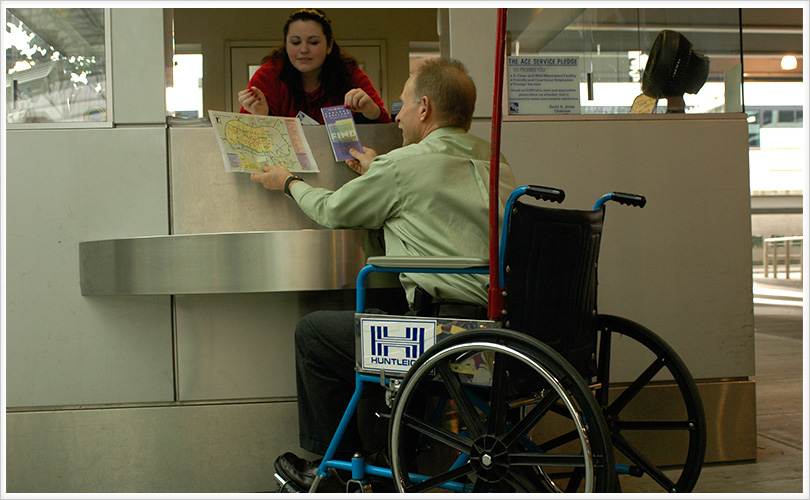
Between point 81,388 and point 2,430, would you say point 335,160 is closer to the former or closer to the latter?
point 81,388

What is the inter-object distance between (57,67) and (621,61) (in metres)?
1.88

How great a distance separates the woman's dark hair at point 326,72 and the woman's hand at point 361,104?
420 mm

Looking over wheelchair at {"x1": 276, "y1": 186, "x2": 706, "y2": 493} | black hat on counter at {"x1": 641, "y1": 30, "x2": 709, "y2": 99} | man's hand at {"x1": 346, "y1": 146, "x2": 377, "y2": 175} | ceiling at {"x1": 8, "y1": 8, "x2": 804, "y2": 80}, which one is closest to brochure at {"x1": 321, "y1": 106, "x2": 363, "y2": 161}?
man's hand at {"x1": 346, "y1": 146, "x2": 377, "y2": 175}

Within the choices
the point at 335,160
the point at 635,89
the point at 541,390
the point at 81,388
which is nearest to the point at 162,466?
the point at 81,388

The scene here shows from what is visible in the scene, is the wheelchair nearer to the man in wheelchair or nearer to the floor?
the man in wheelchair

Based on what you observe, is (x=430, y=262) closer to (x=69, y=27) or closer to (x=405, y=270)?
(x=405, y=270)

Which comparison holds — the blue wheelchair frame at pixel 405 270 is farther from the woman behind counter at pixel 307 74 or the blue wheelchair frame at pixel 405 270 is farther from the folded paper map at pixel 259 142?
the woman behind counter at pixel 307 74

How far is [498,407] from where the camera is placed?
4.31 ft

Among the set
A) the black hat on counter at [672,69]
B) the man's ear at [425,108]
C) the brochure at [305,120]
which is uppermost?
the black hat on counter at [672,69]

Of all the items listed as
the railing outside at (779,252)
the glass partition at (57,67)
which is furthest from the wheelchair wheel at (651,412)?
the railing outside at (779,252)

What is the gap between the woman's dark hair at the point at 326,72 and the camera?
2590 millimetres

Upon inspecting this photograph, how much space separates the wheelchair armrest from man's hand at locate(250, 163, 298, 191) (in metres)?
0.63

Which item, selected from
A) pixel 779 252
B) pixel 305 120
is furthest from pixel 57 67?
pixel 779 252

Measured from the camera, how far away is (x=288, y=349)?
2135mm
